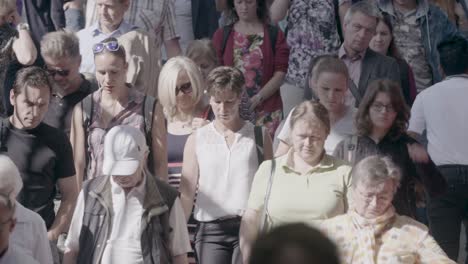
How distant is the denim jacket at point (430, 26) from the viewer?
10406 millimetres

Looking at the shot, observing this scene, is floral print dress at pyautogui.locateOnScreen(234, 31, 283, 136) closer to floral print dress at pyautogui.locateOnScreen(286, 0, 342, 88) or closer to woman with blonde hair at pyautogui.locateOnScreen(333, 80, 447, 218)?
floral print dress at pyautogui.locateOnScreen(286, 0, 342, 88)

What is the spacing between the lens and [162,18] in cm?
1038

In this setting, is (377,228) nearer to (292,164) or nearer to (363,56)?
(292,164)

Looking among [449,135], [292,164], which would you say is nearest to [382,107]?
[292,164]

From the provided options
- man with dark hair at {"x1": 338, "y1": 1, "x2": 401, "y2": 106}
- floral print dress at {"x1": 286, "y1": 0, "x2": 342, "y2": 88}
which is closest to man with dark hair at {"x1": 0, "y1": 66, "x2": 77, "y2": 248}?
man with dark hair at {"x1": 338, "y1": 1, "x2": 401, "y2": 106}

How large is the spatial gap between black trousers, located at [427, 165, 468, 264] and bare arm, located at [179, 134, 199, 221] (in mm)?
1756

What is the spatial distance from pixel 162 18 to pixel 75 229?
368cm

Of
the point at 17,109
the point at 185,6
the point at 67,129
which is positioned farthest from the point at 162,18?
the point at 17,109

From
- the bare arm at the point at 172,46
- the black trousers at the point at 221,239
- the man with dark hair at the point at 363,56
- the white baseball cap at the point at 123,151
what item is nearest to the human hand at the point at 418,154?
the black trousers at the point at 221,239

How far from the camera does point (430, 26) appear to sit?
10.5 m

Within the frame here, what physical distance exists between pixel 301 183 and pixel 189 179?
867 mm

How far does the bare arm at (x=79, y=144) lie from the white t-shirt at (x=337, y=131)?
1265 millimetres

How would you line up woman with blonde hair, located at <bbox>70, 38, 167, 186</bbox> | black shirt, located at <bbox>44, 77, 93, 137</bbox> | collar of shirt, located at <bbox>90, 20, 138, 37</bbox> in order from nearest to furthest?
woman with blonde hair, located at <bbox>70, 38, 167, 186</bbox> → black shirt, located at <bbox>44, 77, 93, 137</bbox> → collar of shirt, located at <bbox>90, 20, 138, 37</bbox>

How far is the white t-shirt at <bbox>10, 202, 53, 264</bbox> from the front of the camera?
6.61 metres
